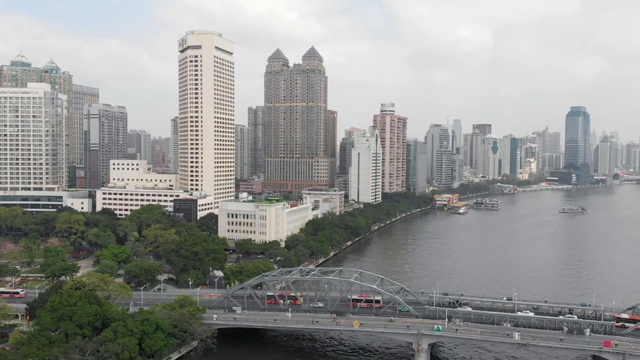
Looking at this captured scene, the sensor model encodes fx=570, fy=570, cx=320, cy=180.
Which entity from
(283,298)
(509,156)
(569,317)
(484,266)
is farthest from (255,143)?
(569,317)

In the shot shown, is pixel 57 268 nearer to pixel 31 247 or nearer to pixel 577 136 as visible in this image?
pixel 31 247

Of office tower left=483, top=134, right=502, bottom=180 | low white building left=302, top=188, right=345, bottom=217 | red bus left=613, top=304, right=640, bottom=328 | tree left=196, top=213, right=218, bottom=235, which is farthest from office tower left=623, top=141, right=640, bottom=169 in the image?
red bus left=613, top=304, right=640, bottom=328

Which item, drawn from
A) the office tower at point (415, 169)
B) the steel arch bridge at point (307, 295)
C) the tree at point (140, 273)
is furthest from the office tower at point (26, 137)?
the office tower at point (415, 169)

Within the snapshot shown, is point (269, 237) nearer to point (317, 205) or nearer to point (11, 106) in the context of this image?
point (317, 205)

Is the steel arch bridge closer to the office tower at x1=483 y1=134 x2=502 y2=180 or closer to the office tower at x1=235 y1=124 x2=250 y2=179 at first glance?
the office tower at x1=235 y1=124 x2=250 y2=179

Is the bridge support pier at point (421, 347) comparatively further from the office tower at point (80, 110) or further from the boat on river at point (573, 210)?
the office tower at point (80, 110)

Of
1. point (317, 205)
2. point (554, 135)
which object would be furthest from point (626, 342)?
point (554, 135)
